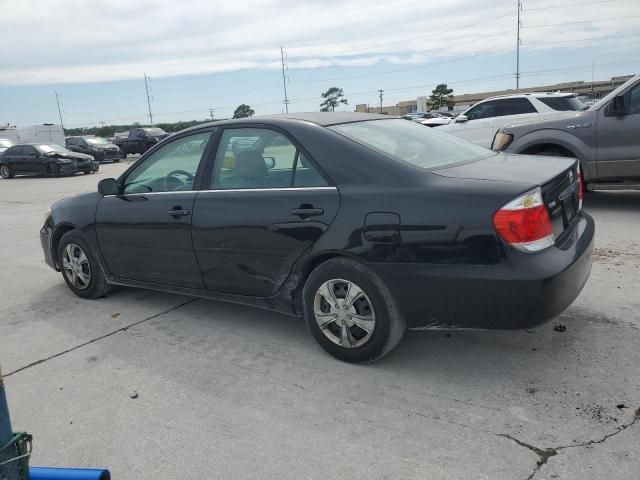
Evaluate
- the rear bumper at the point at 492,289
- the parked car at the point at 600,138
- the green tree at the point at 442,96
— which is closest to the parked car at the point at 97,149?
the parked car at the point at 600,138

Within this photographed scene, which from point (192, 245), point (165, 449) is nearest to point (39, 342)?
point (192, 245)

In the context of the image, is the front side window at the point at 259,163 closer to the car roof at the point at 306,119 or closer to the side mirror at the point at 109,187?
the car roof at the point at 306,119

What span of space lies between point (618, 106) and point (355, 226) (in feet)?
18.6

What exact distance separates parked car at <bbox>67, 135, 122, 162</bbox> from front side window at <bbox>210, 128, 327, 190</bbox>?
1062 inches

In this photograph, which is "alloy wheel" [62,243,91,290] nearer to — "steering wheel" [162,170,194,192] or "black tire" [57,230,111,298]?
"black tire" [57,230,111,298]

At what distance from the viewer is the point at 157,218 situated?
4.39 m

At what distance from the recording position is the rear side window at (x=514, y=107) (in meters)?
12.1

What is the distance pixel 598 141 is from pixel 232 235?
5.77 meters

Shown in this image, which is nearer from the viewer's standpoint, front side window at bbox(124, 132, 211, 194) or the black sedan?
the black sedan

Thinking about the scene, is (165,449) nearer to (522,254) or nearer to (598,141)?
(522,254)

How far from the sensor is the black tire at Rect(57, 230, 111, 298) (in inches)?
201

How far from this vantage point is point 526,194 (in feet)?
9.93

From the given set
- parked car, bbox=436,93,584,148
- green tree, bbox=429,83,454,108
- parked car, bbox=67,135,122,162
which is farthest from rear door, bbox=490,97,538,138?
green tree, bbox=429,83,454,108

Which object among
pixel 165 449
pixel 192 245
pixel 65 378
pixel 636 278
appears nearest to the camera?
pixel 165 449
